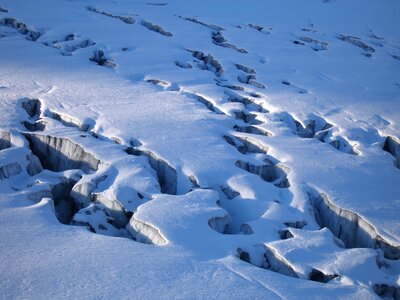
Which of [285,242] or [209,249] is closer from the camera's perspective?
[209,249]

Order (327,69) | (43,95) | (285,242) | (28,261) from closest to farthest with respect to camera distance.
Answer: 1. (28,261)
2. (285,242)
3. (43,95)
4. (327,69)

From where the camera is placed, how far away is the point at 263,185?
8.92 metres

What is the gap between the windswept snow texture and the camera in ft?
20.1

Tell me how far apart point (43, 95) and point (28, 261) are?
7.72 m

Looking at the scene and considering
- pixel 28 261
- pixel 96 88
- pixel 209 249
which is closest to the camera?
pixel 28 261

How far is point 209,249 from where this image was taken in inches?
264

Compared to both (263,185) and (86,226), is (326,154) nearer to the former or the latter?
(263,185)

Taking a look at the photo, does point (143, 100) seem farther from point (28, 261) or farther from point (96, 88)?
point (28, 261)

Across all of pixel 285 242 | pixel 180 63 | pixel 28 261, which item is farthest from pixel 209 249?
pixel 180 63

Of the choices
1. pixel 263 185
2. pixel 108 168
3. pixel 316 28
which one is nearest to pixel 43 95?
pixel 108 168

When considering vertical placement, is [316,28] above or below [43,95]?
above

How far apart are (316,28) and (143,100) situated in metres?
17.9

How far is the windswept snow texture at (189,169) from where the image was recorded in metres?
6.12

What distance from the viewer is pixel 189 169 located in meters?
9.11
